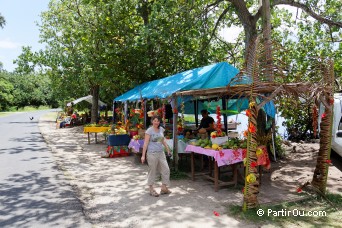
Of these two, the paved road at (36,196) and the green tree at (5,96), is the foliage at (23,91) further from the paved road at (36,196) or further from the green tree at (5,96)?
the paved road at (36,196)

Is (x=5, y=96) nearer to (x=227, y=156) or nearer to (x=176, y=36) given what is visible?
(x=176, y=36)

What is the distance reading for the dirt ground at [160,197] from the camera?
17.6ft

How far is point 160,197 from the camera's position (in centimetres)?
663

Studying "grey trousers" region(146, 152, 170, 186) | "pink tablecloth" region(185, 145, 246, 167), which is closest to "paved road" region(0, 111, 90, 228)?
"grey trousers" region(146, 152, 170, 186)

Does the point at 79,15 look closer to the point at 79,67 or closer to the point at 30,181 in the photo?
the point at 79,67

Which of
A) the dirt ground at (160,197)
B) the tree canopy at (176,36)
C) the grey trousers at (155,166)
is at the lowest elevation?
the dirt ground at (160,197)

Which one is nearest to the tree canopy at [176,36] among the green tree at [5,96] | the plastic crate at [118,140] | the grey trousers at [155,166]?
the plastic crate at [118,140]

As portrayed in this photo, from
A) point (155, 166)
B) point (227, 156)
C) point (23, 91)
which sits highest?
point (23, 91)

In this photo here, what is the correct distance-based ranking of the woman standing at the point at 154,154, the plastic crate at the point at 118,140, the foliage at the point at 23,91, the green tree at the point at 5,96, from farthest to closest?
the foliage at the point at 23,91 < the green tree at the point at 5,96 < the plastic crate at the point at 118,140 < the woman standing at the point at 154,154

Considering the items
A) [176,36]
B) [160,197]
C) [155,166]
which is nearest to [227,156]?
[155,166]

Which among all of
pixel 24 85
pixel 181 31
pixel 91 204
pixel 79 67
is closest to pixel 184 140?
pixel 91 204

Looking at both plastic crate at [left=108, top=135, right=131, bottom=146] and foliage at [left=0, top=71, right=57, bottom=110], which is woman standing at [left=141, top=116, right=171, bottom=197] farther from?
foliage at [left=0, top=71, right=57, bottom=110]

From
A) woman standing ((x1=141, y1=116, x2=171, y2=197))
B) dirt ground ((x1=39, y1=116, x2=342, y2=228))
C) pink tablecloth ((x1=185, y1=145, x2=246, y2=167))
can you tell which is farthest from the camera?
pink tablecloth ((x1=185, y1=145, x2=246, y2=167))

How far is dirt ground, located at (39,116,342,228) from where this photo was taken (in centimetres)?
538
